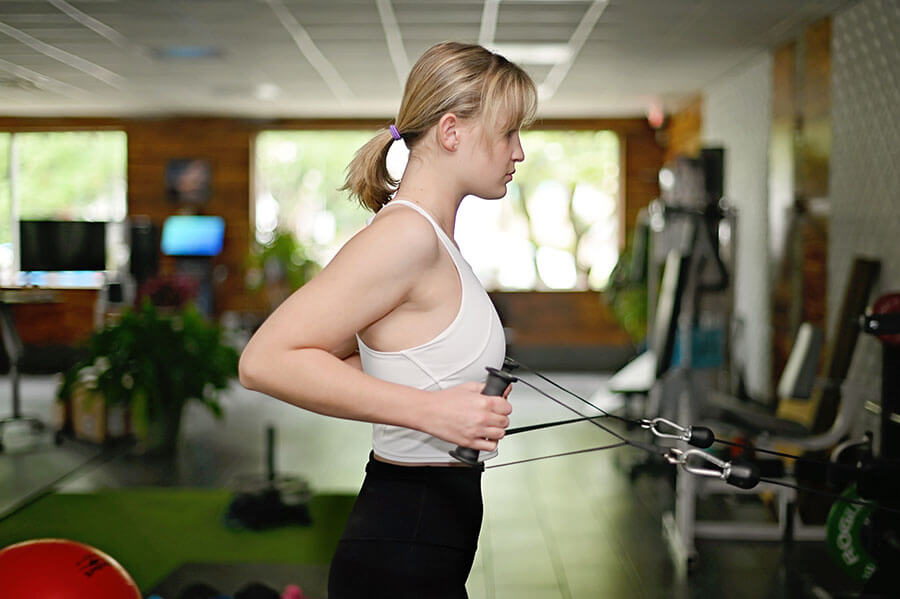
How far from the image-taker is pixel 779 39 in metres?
6.30

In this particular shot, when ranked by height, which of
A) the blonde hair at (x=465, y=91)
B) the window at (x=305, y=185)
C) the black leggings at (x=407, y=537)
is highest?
the window at (x=305, y=185)

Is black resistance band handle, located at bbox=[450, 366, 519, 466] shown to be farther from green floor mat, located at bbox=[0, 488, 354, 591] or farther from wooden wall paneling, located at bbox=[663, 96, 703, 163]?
wooden wall paneling, located at bbox=[663, 96, 703, 163]

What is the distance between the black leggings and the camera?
122 centimetres

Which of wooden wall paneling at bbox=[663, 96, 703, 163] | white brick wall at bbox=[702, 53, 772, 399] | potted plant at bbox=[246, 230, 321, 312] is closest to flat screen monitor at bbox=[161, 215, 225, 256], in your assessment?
potted plant at bbox=[246, 230, 321, 312]

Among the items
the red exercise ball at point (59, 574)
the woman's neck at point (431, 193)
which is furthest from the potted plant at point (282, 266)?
the woman's neck at point (431, 193)

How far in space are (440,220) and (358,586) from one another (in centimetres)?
48

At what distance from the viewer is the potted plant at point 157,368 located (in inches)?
204

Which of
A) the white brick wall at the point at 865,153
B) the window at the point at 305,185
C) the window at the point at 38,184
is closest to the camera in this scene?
the window at the point at 38,184

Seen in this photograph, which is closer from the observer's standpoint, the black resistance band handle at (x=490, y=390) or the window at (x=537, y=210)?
the black resistance band handle at (x=490, y=390)

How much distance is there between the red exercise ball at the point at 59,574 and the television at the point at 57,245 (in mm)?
1295

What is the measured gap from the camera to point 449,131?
1.25 m

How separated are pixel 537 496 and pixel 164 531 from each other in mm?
1896

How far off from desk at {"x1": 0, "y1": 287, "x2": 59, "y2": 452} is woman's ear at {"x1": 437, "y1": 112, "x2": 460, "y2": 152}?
2577mm

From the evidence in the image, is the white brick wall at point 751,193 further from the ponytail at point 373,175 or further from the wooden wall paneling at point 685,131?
the ponytail at point 373,175
